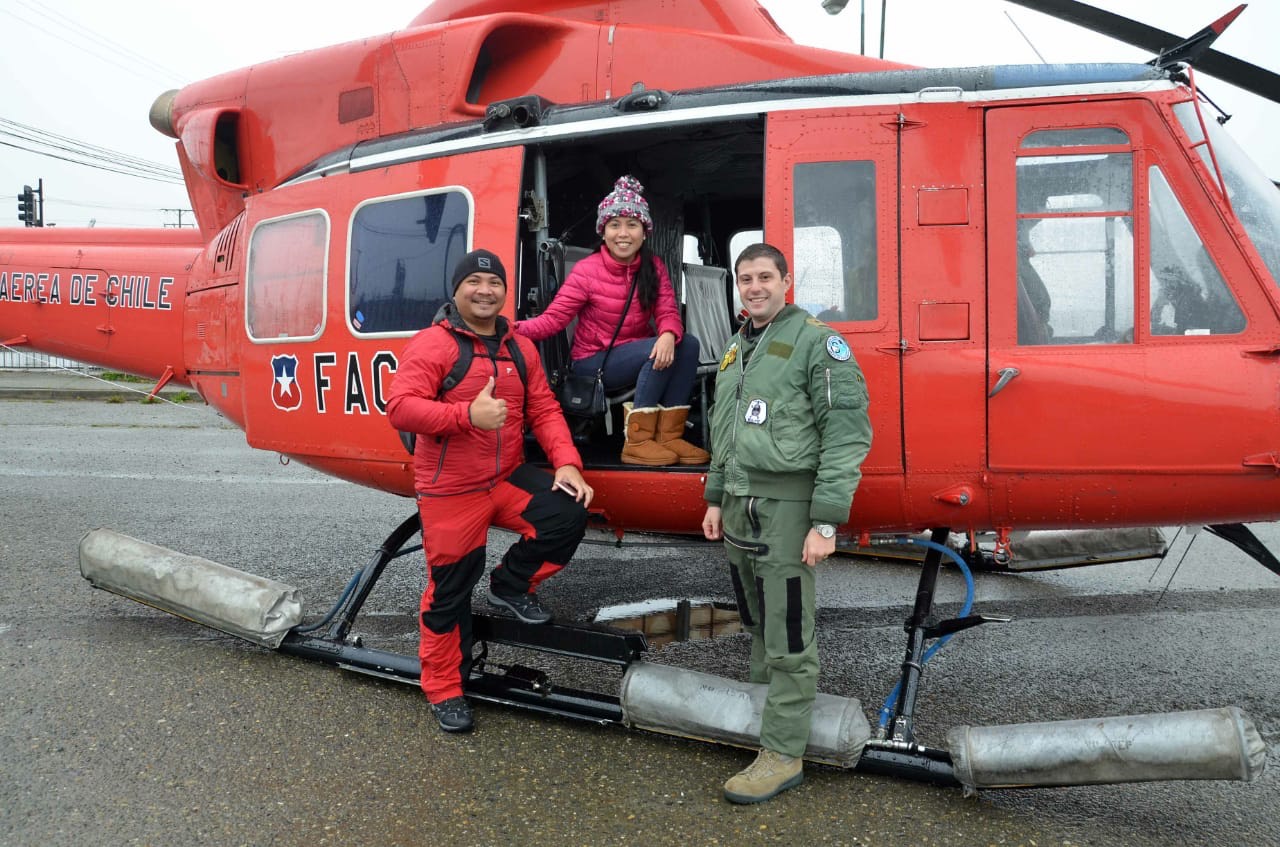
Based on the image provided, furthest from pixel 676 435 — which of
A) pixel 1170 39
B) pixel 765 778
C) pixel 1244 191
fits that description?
pixel 1170 39

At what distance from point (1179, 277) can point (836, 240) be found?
1.26 meters

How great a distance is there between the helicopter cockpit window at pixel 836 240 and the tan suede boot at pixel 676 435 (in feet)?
2.35

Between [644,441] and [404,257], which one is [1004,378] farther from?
[404,257]

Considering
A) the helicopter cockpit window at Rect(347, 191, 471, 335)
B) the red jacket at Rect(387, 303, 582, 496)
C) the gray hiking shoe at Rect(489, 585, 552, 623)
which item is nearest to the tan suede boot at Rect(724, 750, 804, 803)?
the gray hiking shoe at Rect(489, 585, 552, 623)

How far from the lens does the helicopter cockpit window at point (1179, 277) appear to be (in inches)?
127

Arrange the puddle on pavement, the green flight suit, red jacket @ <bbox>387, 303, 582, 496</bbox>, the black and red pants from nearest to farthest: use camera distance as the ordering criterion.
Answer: the green flight suit → red jacket @ <bbox>387, 303, 582, 496</bbox> → the black and red pants → the puddle on pavement

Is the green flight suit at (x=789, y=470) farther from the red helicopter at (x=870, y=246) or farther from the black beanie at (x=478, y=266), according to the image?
the black beanie at (x=478, y=266)

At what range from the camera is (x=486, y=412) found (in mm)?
3281

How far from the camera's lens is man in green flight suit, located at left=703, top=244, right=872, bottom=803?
296 centimetres

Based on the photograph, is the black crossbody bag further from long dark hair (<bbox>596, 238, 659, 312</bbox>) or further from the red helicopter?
the red helicopter

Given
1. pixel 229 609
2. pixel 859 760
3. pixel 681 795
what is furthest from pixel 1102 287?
pixel 229 609

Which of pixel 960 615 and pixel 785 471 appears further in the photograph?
pixel 960 615

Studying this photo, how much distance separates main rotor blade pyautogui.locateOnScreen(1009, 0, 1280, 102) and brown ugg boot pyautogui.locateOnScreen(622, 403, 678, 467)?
2482mm

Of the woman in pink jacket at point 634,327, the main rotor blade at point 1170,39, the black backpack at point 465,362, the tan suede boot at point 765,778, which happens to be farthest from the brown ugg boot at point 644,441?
the main rotor blade at point 1170,39
